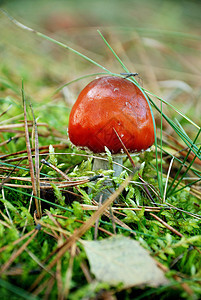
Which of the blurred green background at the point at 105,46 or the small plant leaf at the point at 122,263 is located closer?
the small plant leaf at the point at 122,263

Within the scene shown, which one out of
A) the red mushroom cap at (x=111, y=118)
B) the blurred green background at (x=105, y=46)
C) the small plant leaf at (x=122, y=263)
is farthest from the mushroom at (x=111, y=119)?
the blurred green background at (x=105, y=46)

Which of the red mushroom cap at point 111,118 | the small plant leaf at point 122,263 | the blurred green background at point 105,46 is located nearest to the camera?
the small plant leaf at point 122,263

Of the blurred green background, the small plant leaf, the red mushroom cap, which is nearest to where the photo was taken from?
the small plant leaf

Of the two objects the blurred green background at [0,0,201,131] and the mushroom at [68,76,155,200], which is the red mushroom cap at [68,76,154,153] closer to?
the mushroom at [68,76,155,200]

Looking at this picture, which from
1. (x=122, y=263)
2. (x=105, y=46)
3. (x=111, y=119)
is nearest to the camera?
(x=122, y=263)

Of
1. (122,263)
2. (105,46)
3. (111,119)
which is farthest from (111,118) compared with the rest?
(105,46)

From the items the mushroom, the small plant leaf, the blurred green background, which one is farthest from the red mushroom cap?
the blurred green background

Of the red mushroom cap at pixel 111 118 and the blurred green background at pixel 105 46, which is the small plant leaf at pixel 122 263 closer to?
the red mushroom cap at pixel 111 118

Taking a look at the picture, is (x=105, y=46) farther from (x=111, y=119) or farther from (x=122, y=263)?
(x=122, y=263)
